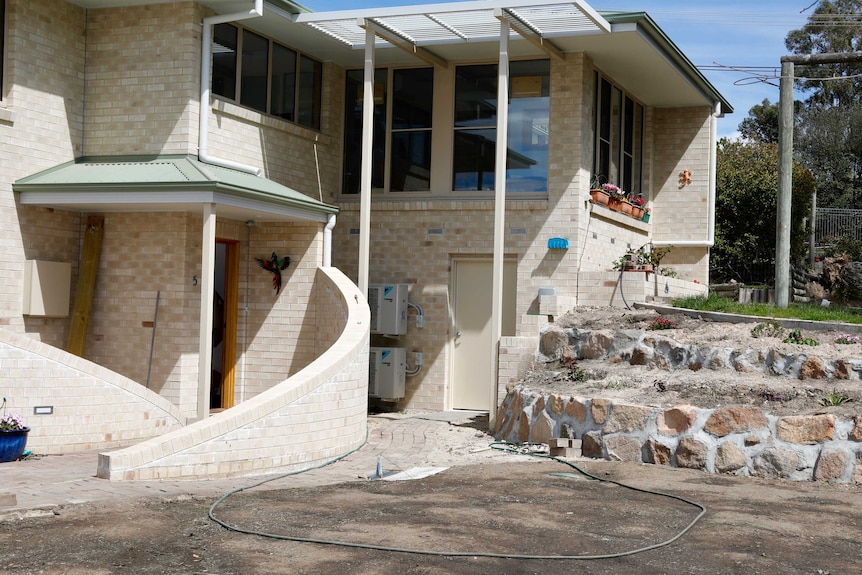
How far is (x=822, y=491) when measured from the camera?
916 centimetres

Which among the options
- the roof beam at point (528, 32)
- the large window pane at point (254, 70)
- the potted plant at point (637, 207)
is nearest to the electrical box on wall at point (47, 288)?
the large window pane at point (254, 70)

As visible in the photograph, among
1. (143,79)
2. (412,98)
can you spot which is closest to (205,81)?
(143,79)

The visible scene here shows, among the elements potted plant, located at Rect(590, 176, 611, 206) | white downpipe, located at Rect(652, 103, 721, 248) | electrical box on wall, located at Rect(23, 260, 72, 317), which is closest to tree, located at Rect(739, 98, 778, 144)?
white downpipe, located at Rect(652, 103, 721, 248)

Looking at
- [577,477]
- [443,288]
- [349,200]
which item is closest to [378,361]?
[443,288]

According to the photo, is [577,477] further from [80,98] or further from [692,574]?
[80,98]

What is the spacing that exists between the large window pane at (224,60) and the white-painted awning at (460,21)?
3.16 ft

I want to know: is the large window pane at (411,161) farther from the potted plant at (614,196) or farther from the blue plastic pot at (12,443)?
the blue plastic pot at (12,443)

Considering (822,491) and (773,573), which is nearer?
(773,573)

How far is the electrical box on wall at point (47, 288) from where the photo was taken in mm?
12484

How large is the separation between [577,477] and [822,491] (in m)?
2.19

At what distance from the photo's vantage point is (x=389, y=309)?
49.6 feet

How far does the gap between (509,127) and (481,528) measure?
30.7ft

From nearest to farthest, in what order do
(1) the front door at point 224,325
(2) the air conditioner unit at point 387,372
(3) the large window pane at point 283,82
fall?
1. (1) the front door at point 224,325
2. (2) the air conditioner unit at point 387,372
3. (3) the large window pane at point 283,82

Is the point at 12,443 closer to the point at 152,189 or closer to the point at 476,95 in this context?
the point at 152,189
